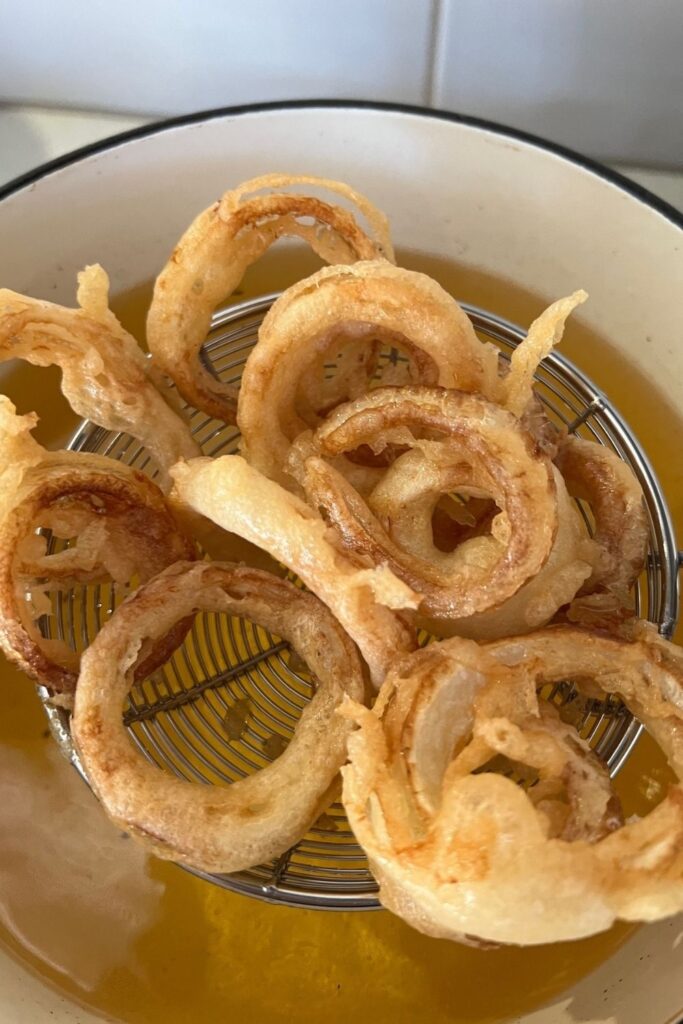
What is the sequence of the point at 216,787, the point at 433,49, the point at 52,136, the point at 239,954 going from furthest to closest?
the point at 52,136
the point at 433,49
the point at 239,954
the point at 216,787

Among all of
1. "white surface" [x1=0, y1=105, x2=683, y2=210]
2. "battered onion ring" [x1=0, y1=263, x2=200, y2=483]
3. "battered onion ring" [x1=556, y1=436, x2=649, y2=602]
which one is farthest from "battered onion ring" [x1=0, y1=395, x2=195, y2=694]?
"white surface" [x1=0, y1=105, x2=683, y2=210]

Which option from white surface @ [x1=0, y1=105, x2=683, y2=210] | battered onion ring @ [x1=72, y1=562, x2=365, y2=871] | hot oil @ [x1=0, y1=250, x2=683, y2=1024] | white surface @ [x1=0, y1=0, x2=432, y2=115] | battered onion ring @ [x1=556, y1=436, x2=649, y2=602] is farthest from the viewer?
white surface @ [x1=0, y1=105, x2=683, y2=210]

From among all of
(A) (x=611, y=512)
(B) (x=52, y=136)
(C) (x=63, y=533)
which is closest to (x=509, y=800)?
(A) (x=611, y=512)

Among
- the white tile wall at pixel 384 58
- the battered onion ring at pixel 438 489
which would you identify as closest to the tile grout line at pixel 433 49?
the white tile wall at pixel 384 58

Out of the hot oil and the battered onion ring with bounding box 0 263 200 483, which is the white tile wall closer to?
the battered onion ring with bounding box 0 263 200 483

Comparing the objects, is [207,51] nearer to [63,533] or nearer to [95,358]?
[95,358]

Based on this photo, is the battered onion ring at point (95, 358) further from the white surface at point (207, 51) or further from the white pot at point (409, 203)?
the white surface at point (207, 51)
